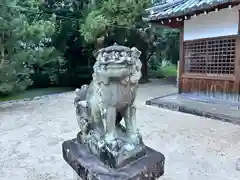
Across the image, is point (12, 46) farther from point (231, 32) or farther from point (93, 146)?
point (231, 32)

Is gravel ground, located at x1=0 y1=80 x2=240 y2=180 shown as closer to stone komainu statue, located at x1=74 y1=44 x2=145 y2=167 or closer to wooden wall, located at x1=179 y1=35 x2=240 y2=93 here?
stone komainu statue, located at x1=74 y1=44 x2=145 y2=167

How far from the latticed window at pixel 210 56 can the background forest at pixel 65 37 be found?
106 inches

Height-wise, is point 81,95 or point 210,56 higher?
point 210,56

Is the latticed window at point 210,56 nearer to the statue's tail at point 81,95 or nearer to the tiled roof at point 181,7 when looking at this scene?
the tiled roof at point 181,7

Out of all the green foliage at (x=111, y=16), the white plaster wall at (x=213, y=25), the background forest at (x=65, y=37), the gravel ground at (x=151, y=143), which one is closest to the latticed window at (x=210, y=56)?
the white plaster wall at (x=213, y=25)

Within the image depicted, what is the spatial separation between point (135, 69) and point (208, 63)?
5075mm

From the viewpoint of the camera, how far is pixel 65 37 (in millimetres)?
10695

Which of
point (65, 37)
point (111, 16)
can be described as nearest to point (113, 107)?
point (111, 16)

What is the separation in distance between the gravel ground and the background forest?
1301 mm

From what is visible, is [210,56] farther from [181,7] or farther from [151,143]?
[151,143]

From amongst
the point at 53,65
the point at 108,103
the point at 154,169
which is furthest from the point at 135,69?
the point at 53,65

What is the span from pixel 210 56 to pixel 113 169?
5.21m

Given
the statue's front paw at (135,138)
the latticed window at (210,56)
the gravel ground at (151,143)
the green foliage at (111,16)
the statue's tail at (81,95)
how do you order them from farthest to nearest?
the green foliage at (111,16) < the latticed window at (210,56) < the gravel ground at (151,143) < the statue's tail at (81,95) < the statue's front paw at (135,138)

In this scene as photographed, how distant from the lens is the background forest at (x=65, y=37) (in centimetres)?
518
